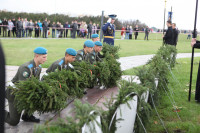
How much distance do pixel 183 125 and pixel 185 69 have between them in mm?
7512

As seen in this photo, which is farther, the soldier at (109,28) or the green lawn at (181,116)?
the soldier at (109,28)

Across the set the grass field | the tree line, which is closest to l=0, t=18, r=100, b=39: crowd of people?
the grass field

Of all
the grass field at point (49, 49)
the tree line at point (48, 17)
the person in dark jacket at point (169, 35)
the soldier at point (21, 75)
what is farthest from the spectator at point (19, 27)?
the soldier at point (21, 75)

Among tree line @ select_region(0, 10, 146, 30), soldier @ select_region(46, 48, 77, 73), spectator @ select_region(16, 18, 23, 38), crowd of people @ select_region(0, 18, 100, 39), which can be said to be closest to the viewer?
soldier @ select_region(46, 48, 77, 73)

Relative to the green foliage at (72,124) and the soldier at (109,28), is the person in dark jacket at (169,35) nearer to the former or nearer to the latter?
the soldier at (109,28)

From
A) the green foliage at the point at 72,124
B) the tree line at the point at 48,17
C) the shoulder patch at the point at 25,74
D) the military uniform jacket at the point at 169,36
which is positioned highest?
the tree line at the point at 48,17

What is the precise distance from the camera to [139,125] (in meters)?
4.12

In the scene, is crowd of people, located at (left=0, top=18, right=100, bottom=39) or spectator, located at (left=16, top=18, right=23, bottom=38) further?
crowd of people, located at (left=0, top=18, right=100, bottom=39)

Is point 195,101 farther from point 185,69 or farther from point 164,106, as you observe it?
point 185,69

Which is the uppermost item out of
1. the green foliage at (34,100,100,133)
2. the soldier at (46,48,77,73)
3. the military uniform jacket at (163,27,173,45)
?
the military uniform jacket at (163,27,173,45)

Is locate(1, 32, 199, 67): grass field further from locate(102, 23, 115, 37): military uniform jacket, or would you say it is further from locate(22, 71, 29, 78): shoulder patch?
locate(22, 71, 29, 78): shoulder patch

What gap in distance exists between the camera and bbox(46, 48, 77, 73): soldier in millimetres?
5906

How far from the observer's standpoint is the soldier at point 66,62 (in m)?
5.91

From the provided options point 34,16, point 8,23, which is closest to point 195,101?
point 8,23
